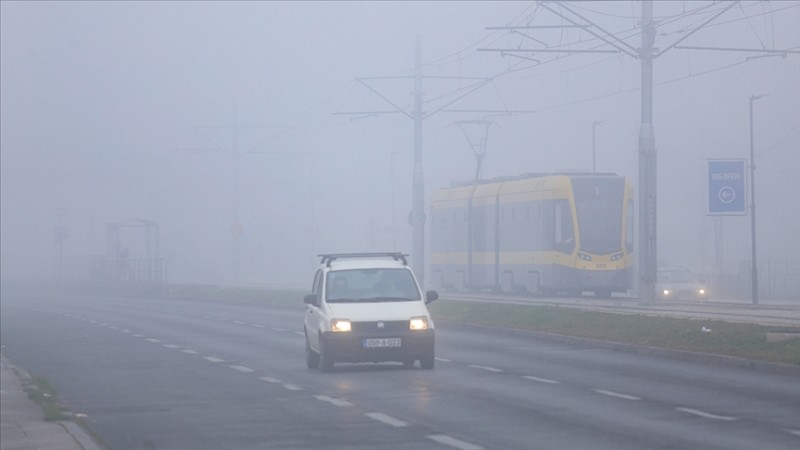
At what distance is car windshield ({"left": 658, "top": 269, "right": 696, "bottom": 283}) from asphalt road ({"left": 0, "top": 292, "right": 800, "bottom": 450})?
21.5 metres

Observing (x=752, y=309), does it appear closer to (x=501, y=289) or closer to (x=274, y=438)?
(x=501, y=289)

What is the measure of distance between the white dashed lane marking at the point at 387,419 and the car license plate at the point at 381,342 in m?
5.34

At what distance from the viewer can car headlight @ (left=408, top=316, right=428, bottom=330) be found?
20.0 meters

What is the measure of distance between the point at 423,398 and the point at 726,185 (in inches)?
745

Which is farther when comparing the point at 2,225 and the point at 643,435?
the point at 2,225

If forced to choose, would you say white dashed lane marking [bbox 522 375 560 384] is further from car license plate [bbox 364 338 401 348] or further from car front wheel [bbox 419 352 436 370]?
car license plate [bbox 364 338 401 348]

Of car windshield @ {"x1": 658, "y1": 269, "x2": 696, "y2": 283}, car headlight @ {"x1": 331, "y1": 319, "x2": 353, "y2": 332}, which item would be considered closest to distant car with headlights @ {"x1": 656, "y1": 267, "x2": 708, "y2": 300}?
car windshield @ {"x1": 658, "y1": 269, "x2": 696, "y2": 283}

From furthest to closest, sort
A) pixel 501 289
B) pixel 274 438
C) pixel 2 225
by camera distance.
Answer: pixel 2 225, pixel 501 289, pixel 274 438

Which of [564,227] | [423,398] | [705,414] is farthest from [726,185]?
[705,414]

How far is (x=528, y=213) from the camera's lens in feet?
152

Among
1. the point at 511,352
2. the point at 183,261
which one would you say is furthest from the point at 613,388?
the point at 183,261

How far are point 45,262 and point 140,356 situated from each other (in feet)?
294

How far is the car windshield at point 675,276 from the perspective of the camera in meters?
49.1

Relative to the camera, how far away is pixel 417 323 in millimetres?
20109
